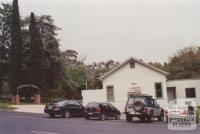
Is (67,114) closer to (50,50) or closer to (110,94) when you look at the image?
(110,94)

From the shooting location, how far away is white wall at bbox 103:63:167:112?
4919 centimetres

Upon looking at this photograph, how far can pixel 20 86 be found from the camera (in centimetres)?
6275

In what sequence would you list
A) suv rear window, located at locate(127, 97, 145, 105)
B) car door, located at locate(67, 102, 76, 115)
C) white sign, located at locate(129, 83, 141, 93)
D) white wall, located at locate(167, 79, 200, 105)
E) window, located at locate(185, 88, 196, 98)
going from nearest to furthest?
suv rear window, located at locate(127, 97, 145, 105), car door, located at locate(67, 102, 76, 115), white wall, located at locate(167, 79, 200, 105), white sign, located at locate(129, 83, 141, 93), window, located at locate(185, 88, 196, 98)

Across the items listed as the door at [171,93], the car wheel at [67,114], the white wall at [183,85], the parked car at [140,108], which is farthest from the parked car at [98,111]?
the door at [171,93]

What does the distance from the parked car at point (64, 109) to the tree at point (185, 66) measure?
4312cm

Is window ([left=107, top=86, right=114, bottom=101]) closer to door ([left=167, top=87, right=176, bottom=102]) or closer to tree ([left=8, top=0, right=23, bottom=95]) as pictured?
door ([left=167, top=87, right=176, bottom=102])

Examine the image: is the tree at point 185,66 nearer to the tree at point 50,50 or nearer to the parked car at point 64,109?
the tree at point 50,50

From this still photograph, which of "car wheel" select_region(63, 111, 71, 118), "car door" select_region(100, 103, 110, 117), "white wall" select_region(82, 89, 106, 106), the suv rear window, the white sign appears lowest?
"car wheel" select_region(63, 111, 71, 118)

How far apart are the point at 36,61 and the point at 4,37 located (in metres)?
10.9

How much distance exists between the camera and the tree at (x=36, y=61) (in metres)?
68.5

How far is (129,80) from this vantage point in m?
50.0

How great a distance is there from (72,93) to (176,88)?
3866cm

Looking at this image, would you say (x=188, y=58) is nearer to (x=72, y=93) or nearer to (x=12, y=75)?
(x=72, y=93)

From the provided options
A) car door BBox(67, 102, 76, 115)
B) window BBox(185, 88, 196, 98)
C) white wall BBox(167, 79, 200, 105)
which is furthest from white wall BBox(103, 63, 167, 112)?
car door BBox(67, 102, 76, 115)
